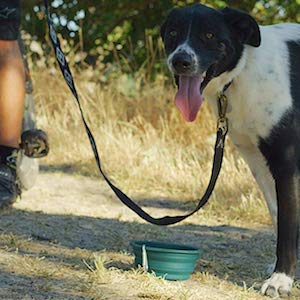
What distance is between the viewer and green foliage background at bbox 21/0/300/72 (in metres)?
8.66

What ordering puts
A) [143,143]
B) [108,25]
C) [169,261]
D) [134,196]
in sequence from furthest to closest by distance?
[108,25] < [143,143] < [134,196] < [169,261]

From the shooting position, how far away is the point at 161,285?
9.86 feet

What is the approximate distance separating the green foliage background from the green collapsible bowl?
5.42 metres

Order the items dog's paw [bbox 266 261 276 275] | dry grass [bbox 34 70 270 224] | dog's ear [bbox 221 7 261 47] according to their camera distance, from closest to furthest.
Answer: dog's ear [bbox 221 7 261 47]
dog's paw [bbox 266 261 276 275]
dry grass [bbox 34 70 270 224]

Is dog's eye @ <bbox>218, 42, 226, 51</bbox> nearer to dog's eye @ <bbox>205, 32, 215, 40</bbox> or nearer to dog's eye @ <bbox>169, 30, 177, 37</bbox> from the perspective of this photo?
dog's eye @ <bbox>205, 32, 215, 40</bbox>

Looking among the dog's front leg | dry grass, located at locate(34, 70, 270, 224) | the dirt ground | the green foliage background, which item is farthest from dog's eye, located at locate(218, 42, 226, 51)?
the green foliage background

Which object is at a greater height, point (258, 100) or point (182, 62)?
point (182, 62)

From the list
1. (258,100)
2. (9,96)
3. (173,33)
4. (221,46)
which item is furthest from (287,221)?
(9,96)

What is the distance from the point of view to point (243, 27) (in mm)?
3369

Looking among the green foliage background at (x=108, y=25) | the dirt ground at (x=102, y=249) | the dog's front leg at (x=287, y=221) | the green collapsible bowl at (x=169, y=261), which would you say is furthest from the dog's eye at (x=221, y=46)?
the green foliage background at (x=108, y=25)

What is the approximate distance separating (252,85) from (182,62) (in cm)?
34

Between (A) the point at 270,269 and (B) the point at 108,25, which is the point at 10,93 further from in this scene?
(B) the point at 108,25

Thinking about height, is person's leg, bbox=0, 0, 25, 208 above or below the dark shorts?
below

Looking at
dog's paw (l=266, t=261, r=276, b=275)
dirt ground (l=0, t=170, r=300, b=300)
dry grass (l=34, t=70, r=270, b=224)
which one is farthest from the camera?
dry grass (l=34, t=70, r=270, b=224)
